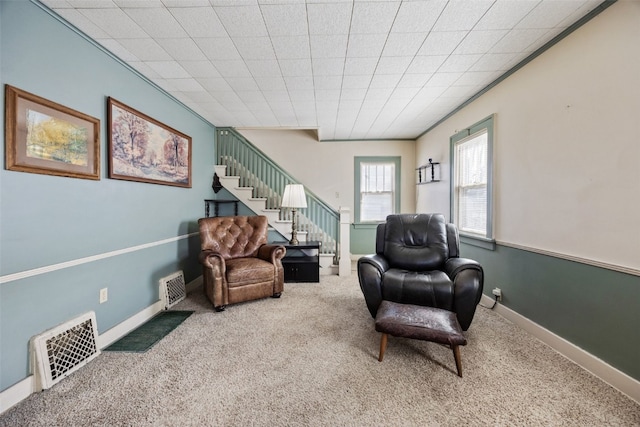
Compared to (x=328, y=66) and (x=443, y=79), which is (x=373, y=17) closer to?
(x=328, y=66)

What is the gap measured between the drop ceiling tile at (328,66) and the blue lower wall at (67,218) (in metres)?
1.83

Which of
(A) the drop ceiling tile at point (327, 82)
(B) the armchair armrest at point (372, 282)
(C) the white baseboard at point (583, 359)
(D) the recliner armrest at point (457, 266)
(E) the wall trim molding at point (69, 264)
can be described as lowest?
(C) the white baseboard at point (583, 359)

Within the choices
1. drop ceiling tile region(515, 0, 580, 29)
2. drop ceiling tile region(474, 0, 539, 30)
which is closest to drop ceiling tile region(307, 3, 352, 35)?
drop ceiling tile region(474, 0, 539, 30)

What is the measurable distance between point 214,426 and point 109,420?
60 cm

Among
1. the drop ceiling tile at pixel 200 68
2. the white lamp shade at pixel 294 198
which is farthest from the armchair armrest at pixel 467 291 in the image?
the drop ceiling tile at pixel 200 68

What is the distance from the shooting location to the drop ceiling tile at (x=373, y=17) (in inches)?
65.7

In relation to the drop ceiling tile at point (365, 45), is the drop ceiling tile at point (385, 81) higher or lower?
higher

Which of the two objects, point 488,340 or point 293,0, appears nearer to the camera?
point 293,0

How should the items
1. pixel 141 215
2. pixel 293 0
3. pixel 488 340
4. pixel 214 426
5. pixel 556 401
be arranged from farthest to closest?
pixel 141 215
pixel 488 340
pixel 293 0
pixel 556 401
pixel 214 426

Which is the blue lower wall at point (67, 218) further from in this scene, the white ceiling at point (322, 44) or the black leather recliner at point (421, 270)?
the black leather recliner at point (421, 270)

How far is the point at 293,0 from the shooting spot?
1.62 m

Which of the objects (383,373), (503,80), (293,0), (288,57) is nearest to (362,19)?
(293,0)

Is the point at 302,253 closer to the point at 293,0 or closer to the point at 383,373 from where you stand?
the point at 383,373

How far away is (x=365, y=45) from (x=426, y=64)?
703 millimetres
